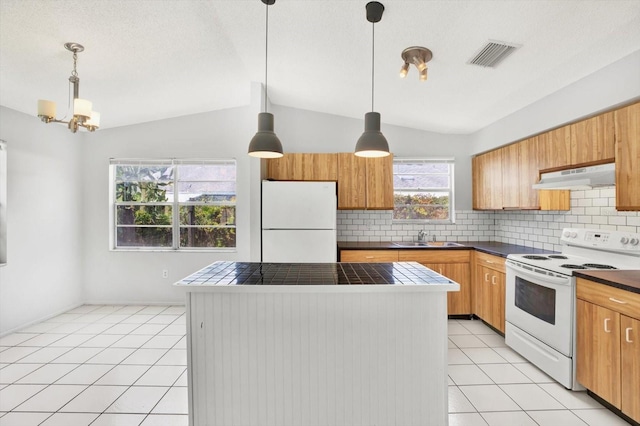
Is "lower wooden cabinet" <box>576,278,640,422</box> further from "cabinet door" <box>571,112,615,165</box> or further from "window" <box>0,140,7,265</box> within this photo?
"window" <box>0,140,7,265</box>

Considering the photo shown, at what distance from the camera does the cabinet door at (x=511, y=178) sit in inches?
135

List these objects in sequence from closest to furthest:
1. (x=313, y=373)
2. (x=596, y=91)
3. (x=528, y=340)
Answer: (x=313, y=373) → (x=596, y=91) → (x=528, y=340)

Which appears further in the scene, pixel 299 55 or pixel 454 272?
pixel 454 272

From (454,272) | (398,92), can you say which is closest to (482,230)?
(454,272)

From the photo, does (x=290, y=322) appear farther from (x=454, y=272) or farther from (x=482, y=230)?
(x=482, y=230)

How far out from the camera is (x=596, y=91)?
2.47m

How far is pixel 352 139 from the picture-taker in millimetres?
4496

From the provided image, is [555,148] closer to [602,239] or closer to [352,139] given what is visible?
[602,239]

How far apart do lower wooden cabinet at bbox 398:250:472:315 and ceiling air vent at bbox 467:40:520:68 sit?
2083 millimetres

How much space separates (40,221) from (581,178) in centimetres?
551

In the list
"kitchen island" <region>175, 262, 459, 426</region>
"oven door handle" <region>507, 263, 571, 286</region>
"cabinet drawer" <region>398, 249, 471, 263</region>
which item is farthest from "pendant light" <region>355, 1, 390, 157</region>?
"cabinet drawer" <region>398, 249, 471, 263</region>

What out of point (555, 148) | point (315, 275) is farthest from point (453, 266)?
point (315, 275)

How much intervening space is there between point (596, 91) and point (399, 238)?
2597 mm

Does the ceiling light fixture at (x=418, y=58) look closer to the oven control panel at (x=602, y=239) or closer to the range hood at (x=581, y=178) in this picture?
the range hood at (x=581, y=178)
